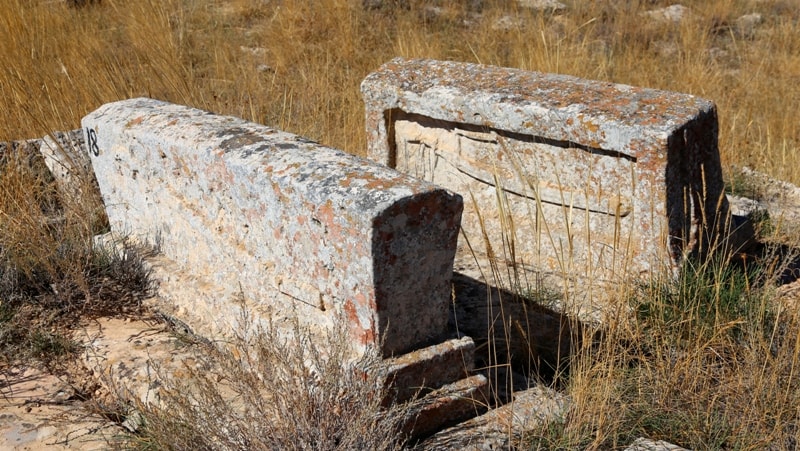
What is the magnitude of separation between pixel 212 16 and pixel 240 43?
3.03ft

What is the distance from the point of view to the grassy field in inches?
103

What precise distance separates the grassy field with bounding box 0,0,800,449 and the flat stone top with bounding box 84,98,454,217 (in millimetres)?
672

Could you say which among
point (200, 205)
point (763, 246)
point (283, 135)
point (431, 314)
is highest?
point (283, 135)

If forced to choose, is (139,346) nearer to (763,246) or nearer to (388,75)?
(388,75)

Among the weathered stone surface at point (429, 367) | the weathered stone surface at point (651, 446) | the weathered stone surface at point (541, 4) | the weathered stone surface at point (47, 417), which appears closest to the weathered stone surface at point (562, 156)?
the weathered stone surface at point (429, 367)

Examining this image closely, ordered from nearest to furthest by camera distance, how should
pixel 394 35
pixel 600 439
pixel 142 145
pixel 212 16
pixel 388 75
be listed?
pixel 600 439
pixel 142 145
pixel 388 75
pixel 394 35
pixel 212 16

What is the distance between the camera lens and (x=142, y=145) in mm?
3434

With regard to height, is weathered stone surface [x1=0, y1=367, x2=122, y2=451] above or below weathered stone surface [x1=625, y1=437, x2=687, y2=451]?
below

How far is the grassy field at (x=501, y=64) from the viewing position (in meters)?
2.62

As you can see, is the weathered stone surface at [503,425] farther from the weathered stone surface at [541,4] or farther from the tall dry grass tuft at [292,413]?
the weathered stone surface at [541,4]

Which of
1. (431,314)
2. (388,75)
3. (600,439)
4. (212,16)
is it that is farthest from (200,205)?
(212,16)

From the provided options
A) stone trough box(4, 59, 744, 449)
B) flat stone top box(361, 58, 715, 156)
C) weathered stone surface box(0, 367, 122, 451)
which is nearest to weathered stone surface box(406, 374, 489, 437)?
stone trough box(4, 59, 744, 449)

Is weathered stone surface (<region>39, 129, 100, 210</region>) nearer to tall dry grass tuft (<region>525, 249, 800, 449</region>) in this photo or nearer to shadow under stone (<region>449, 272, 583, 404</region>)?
shadow under stone (<region>449, 272, 583, 404</region>)

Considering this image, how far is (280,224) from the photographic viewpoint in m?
2.76
